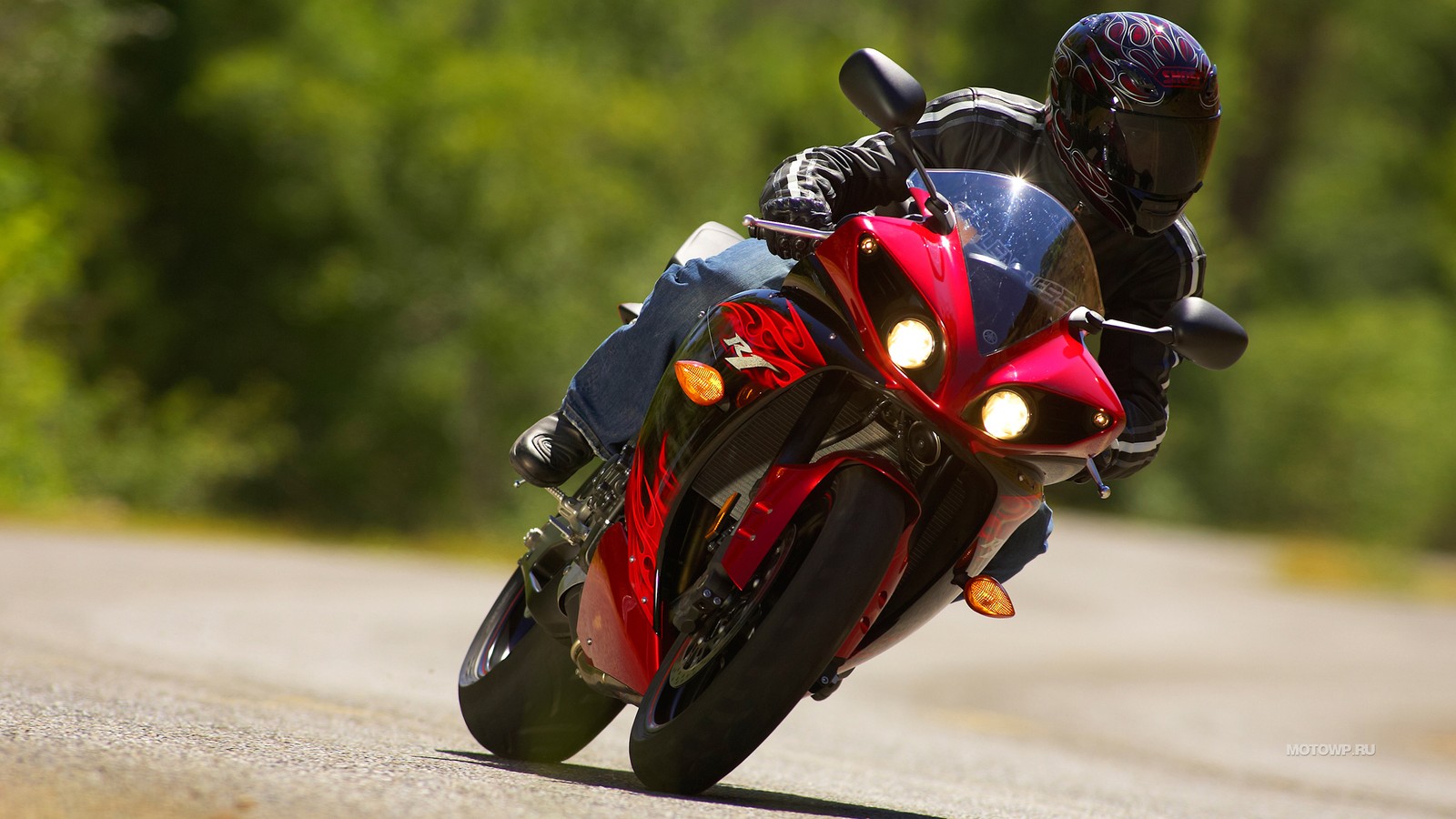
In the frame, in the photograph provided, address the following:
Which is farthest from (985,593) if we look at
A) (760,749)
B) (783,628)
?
(760,749)

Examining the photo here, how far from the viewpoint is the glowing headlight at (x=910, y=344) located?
326 centimetres

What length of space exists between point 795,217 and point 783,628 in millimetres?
954

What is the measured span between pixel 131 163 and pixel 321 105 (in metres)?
4.02

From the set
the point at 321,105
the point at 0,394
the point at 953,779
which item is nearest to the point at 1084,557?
the point at 321,105

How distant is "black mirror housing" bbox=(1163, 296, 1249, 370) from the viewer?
11.6 ft

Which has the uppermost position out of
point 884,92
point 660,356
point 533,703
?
point 884,92

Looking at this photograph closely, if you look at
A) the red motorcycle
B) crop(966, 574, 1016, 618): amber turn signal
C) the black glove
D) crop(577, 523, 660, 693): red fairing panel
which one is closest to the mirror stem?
the red motorcycle

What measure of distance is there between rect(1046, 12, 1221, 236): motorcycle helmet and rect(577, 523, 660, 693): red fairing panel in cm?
147

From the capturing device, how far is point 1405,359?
1585 inches

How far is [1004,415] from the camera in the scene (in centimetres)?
325

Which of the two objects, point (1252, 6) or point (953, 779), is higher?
point (953, 779)

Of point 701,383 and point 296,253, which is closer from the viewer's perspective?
point 701,383

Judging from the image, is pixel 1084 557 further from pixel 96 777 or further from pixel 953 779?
pixel 96 777

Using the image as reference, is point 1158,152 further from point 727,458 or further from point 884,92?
point 727,458
